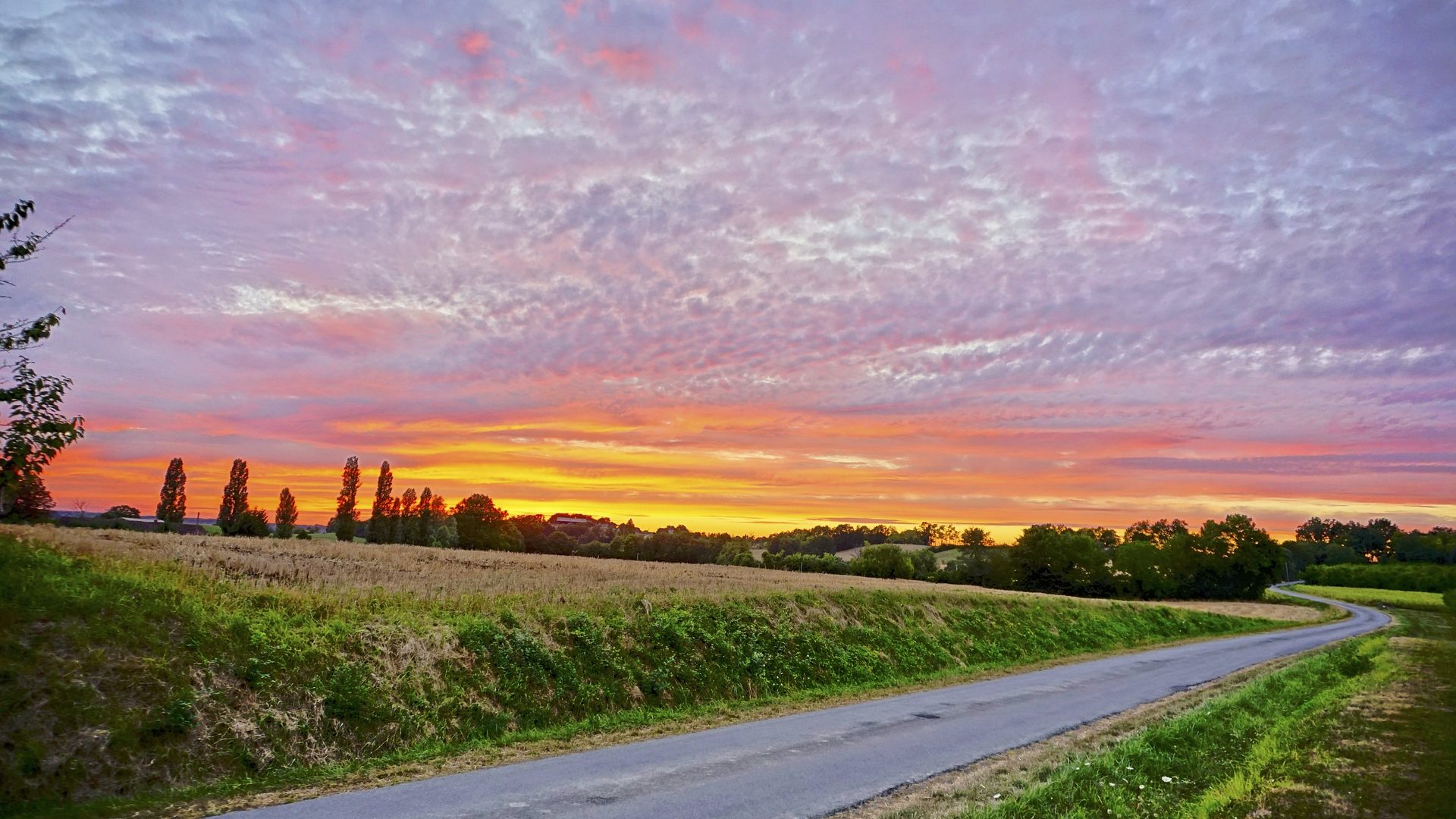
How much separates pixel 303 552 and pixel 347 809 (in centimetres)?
2466

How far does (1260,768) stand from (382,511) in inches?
4161

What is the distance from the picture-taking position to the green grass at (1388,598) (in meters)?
98.5

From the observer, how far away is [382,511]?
10050 centimetres

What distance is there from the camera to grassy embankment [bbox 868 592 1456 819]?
10.0 m

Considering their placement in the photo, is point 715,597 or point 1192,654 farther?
point 1192,654

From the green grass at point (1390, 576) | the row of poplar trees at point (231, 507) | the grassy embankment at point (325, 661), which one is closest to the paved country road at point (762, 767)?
the grassy embankment at point (325, 661)

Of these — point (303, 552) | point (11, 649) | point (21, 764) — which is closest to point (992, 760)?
point (21, 764)

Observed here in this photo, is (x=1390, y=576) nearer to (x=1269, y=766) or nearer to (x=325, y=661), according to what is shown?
(x=1269, y=766)

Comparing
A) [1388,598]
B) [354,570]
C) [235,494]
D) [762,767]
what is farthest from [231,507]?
[1388,598]

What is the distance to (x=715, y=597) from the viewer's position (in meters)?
25.1

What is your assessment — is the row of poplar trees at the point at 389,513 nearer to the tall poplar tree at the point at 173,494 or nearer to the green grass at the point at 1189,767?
the tall poplar tree at the point at 173,494

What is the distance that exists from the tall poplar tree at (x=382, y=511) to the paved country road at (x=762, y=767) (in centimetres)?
9403

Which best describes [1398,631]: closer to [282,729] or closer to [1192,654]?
[1192,654]

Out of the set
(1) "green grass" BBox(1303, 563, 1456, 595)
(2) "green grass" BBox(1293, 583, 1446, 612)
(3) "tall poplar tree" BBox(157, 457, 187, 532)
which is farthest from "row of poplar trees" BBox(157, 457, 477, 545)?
(1) "green grass" BBox(1303, 563, 1456, 595)
